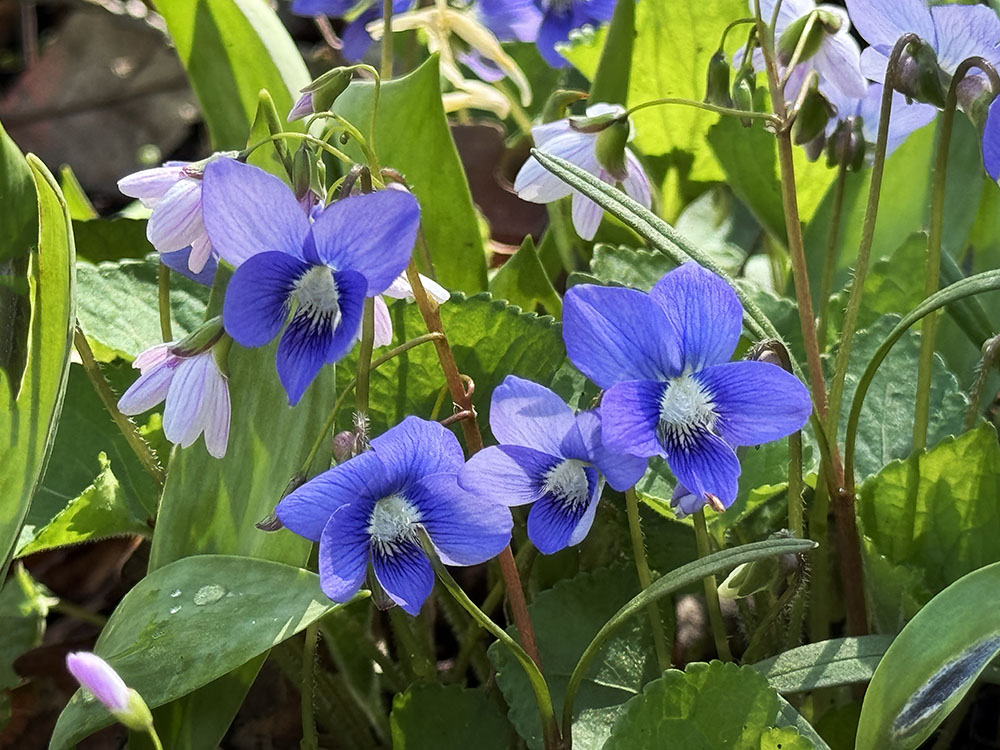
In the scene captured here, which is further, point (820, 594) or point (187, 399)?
point (820, 594)

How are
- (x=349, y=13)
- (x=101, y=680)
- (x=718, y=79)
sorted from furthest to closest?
1. (x=349, y=13)
2. (x=718, y=79)
3. (x=101, y=680)

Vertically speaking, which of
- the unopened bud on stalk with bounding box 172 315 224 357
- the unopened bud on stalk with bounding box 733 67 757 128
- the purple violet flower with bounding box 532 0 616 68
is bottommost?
the unopened bud on stalk with bounding box 172 315 224 357

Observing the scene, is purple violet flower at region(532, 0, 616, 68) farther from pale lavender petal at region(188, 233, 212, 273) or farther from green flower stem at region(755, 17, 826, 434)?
pale lavender petal at region(188, 233, 212, 273)

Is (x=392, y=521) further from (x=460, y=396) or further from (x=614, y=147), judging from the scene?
(x=614, y=147)

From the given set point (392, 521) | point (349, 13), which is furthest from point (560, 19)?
point (392, 521)

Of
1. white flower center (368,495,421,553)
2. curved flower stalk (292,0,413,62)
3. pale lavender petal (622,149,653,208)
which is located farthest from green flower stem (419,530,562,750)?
curved flower stalk (292,0,413,62)

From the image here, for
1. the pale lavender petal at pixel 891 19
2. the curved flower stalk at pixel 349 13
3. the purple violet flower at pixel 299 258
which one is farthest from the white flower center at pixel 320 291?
the curved flower stalk at pixel 349 13
